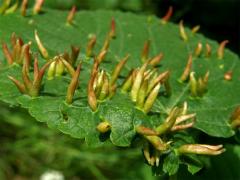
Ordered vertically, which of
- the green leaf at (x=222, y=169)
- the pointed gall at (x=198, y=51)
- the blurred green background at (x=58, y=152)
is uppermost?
the pointed gall at (x=198, y=51)

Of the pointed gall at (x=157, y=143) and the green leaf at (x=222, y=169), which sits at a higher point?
the pointed gall at (x=157, y=143)

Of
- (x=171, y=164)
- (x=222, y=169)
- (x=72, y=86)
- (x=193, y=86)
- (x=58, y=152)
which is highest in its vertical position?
(x=72, y=86)

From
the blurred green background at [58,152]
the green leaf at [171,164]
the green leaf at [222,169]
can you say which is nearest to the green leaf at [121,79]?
the green leaf at [171,164]

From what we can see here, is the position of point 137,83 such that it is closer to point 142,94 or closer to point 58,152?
point 142,94

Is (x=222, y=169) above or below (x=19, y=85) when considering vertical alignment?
below

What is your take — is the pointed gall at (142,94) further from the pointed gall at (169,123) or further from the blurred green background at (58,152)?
the blurred green background at (58,152)

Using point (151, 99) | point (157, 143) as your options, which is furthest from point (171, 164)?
point (151, 99)

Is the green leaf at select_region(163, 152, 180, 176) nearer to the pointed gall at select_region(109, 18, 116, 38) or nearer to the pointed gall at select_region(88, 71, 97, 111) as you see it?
the pointed gall at select_region(88, 71, 97, 111)

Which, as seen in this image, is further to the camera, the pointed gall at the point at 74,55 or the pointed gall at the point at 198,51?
the pointed gall at the point at 198,51

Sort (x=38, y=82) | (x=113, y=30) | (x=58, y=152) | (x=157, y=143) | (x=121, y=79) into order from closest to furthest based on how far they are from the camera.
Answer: (x=157, y=143) < (x=38, y=82) < (x=121, y=79) < (x=113, y=30) < (x=58, y=152)
